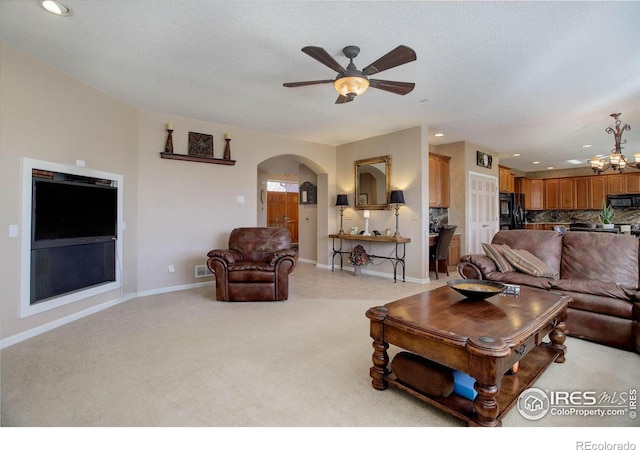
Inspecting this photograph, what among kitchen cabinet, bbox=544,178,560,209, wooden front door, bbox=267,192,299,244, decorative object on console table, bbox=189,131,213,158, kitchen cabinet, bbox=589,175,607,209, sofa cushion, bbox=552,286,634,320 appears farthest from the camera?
wooden front door, bbox=267,192,299,244

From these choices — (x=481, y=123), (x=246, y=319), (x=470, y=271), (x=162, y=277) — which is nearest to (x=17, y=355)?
(x=246, y=319)

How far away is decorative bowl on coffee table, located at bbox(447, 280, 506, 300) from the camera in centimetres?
211

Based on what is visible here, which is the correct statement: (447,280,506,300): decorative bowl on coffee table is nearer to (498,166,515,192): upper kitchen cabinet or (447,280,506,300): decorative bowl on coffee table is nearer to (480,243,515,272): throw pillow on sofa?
(480,243,515,272): throw pillow on sofa

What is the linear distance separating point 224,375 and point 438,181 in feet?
17.6

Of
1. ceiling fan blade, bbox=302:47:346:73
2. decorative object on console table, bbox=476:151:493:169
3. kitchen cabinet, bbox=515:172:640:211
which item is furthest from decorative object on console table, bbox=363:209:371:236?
kitchen cabinet, bbox=515:172:640:211

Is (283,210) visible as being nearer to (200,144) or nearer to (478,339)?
(200,144)

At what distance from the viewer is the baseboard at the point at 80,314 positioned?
2.76m

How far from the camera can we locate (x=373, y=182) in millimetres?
6016

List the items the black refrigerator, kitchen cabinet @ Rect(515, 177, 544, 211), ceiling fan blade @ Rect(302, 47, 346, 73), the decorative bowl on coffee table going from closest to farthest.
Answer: the decorative bowl on coffee table
ceiling fan blade @ Rect(302, 47, 346, 73)
the black refrigerator
kitchen cabinet @ Rect(515, 177, 544, 211)

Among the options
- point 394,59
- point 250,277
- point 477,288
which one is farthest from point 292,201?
point 477,288

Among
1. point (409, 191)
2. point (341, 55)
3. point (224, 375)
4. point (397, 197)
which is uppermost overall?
point (341, 55)

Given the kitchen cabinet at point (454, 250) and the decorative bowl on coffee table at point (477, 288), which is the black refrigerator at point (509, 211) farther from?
the decorative bowl on coffee table at point (477, 288)

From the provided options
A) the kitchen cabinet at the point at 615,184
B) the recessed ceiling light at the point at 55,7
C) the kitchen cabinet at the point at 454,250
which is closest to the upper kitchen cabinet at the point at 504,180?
the kitchen cabinet at the point at 454,250

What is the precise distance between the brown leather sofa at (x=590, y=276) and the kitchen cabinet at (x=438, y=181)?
7.20 ft
